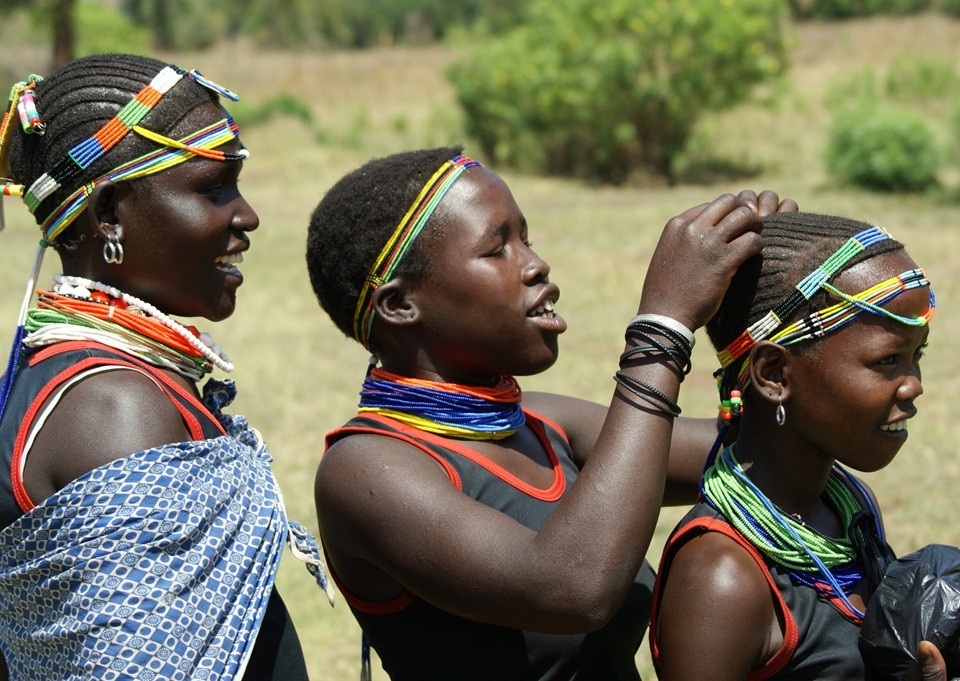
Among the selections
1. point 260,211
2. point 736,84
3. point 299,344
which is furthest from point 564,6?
point 299,344

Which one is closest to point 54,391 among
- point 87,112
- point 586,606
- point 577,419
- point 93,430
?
point 93,430

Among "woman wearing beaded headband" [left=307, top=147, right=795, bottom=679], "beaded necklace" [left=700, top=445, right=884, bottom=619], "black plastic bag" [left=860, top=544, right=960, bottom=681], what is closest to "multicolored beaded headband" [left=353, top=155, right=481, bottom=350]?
"woman wearing beaded headband" [left=307, top=147, right=795, bottom=679]

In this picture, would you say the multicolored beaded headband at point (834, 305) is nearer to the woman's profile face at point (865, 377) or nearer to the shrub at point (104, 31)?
the woman's profile face at point (865, 377)

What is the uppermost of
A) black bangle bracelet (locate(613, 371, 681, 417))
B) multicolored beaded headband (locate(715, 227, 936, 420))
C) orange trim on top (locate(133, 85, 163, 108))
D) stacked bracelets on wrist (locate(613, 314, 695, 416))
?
orange trim on top (locate(133, 85, 163, 108))

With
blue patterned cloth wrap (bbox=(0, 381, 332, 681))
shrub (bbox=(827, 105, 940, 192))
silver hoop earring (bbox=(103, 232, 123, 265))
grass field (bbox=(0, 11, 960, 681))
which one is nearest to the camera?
blue patterned cloth wrap (bbox=(0, 381, 332, 681))

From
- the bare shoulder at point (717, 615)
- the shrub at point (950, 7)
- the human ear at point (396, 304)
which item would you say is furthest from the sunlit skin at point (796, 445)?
the shrub at point (950, 7)

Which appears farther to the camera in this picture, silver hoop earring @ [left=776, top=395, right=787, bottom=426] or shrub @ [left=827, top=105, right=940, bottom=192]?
shrub @ [left=827, top=105, right=940, bottom=192]

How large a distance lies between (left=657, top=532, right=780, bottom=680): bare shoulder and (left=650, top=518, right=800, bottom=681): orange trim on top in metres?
0.01

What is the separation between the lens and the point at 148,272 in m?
2.21

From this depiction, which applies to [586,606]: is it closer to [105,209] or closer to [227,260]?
[227,260]

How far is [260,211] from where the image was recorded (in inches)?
631

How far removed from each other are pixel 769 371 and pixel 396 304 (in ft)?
2.45

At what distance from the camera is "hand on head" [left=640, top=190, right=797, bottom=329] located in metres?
1.94

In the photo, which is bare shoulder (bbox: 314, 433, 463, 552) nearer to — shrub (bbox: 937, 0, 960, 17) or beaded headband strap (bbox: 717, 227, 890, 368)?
beaded headband strap (bbox: 717, 227, 890, 368)
